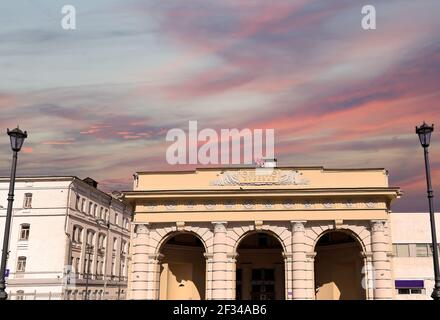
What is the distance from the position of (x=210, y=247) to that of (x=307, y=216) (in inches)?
274

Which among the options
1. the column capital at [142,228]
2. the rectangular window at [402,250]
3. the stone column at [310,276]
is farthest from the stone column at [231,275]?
the rectangular window at [402,250]

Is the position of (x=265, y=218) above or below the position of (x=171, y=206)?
below

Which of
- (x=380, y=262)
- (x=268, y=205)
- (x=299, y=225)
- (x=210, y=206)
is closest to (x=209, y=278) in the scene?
(x=210, y=206)

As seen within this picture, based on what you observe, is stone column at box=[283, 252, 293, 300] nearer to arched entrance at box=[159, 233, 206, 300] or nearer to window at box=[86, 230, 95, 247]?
arched entrance at box=[159, 233, 206, 300]

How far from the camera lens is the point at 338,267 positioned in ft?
129

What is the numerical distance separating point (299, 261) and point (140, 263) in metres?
10.9

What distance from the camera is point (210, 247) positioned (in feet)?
111

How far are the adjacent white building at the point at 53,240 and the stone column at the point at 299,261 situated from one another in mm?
31656

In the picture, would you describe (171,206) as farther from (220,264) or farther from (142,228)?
(220,264)

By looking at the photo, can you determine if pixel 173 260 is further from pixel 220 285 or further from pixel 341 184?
pixel 341 184

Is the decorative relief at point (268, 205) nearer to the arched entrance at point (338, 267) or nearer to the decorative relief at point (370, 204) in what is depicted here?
the decorative relief at point (370, 204)
